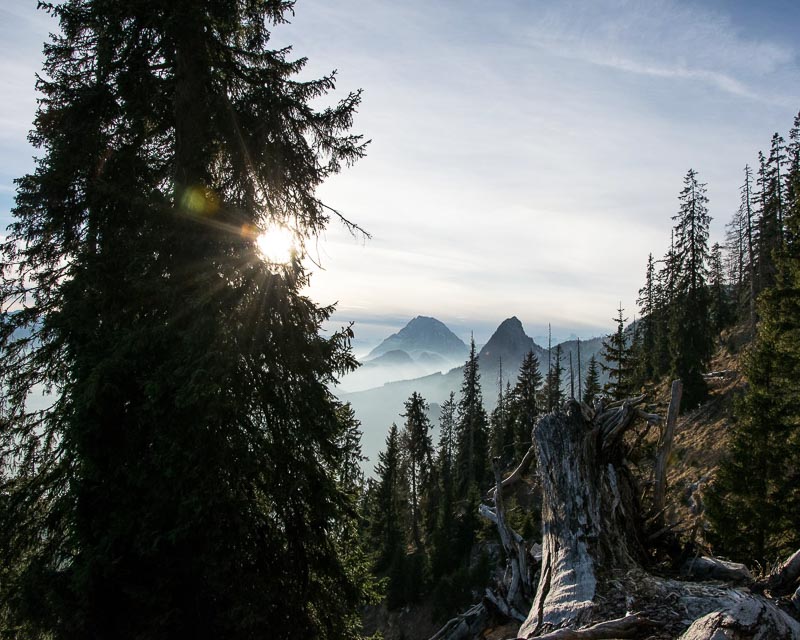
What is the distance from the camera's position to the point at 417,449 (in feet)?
140

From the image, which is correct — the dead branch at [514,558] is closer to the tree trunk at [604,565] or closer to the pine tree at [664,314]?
the tree trunk at [604,565]

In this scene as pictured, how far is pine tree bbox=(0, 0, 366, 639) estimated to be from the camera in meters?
6.08

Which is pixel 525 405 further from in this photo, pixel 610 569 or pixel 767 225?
pixel 610 569

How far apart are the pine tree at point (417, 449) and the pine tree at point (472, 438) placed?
12.7ft

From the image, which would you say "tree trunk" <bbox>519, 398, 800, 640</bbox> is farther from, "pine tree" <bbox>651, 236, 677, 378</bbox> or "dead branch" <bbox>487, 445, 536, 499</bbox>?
"pine tree" <bbox>651, 236, 677, 378</bbox>

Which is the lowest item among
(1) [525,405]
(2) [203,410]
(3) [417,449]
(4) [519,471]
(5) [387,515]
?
(5) [387,515]

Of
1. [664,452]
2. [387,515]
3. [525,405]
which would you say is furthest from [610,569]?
[525,405]

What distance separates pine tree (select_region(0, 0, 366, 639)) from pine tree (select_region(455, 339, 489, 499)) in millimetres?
39757

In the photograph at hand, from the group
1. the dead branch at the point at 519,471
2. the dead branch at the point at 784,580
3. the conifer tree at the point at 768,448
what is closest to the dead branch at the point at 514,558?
the dead branch at the point at 519,471

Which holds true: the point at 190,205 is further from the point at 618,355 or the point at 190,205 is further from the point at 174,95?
the point at 618,355

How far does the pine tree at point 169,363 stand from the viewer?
20.0 ft

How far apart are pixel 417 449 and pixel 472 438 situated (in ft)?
21.6

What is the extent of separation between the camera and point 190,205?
22.4ft

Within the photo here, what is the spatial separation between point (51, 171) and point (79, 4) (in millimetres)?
3069
